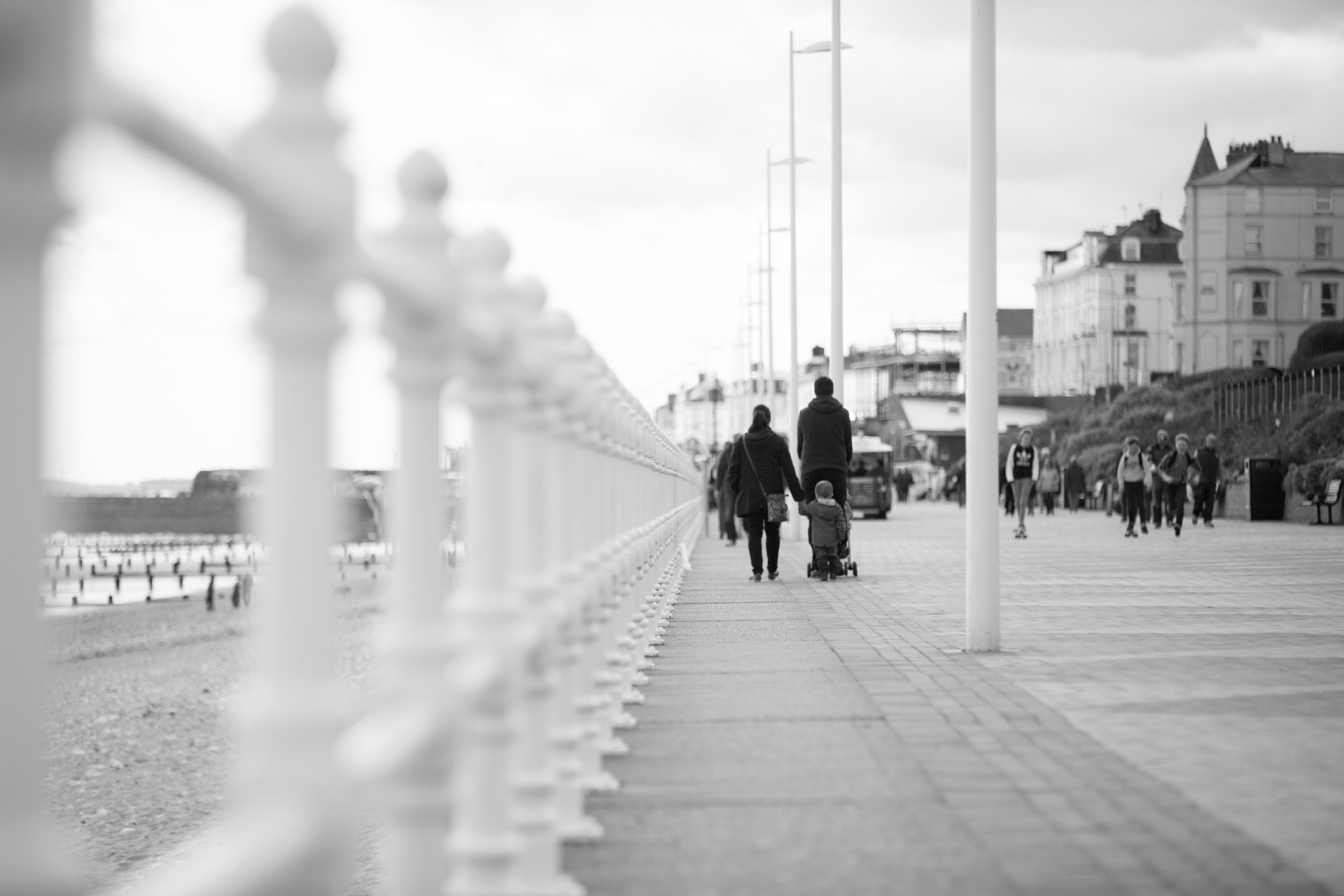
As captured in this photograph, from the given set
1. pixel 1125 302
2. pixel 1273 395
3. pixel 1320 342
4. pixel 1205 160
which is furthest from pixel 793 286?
pixel 1125 302

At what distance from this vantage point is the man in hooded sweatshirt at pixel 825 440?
60.2 ft

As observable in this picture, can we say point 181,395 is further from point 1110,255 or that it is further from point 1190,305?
point 1110,255

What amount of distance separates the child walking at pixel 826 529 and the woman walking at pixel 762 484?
0.25m

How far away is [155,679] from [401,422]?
40.1 meters

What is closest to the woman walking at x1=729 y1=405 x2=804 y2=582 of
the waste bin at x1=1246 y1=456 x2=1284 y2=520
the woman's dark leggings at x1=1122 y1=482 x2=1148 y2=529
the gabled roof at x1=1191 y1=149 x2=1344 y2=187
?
the woman's dark leggings at x1=1122 y1=482 x2=1148 y2=529

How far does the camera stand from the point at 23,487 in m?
1.20

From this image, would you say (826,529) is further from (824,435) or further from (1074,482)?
(1074,482)

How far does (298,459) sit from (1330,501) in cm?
3590

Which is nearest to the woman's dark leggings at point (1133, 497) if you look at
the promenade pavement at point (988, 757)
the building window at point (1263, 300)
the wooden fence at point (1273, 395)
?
the promenade pavement at point (988, 757)

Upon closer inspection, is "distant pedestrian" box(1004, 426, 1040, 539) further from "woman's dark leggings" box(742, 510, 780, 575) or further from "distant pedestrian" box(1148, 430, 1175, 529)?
"woman's dark leggings" box(742, 510, 780, 575)

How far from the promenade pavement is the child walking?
163 inches

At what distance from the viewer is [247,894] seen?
1600 mm

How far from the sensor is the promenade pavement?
4.71 meters

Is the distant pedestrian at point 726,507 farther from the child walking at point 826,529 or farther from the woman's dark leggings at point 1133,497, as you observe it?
the child walking at point 826,529
